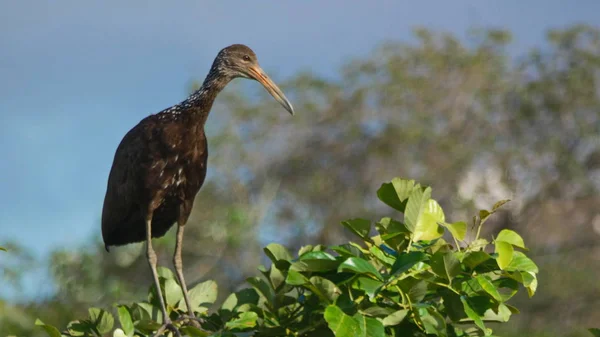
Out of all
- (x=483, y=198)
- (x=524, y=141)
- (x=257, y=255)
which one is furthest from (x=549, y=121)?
(x=257, y=255)

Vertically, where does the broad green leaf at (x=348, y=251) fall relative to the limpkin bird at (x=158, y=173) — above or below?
below

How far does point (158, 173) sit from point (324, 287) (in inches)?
79.9

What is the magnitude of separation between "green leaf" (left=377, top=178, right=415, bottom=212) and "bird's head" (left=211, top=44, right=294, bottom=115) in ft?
7.30

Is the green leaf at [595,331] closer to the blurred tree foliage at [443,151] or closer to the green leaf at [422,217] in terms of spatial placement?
the green leaf at [422,217]

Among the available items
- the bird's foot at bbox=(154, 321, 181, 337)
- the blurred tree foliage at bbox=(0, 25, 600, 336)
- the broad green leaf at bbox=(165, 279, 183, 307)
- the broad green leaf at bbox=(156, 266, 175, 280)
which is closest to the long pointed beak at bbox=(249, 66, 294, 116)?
the broad green leaf at bbox=(156, 266, 175, 280)

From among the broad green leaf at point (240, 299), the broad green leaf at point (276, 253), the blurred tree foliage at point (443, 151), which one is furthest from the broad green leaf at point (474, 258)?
the blurred tree foliage at point (443, 151)

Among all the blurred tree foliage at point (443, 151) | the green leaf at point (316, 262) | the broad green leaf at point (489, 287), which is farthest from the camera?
the blurred tree foliage at point (443, 151)

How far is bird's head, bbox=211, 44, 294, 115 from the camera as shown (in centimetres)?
534

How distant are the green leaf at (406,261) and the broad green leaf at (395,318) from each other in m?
0.14

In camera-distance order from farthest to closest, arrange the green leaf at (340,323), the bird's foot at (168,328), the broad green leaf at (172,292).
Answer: the broad green leaf at (172,292), the bird's foot at (168,328), the green leaf at (340,323)

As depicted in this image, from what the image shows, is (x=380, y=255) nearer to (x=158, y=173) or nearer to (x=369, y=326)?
(x=369, y=326)

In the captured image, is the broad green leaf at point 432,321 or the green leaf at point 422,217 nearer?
the broad green leaf at point 432,321

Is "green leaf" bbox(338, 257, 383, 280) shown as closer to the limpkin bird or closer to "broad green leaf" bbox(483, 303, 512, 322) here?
"broad green leaf" bbox(483, 303, 512, 322)

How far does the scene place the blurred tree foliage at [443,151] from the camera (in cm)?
1695
